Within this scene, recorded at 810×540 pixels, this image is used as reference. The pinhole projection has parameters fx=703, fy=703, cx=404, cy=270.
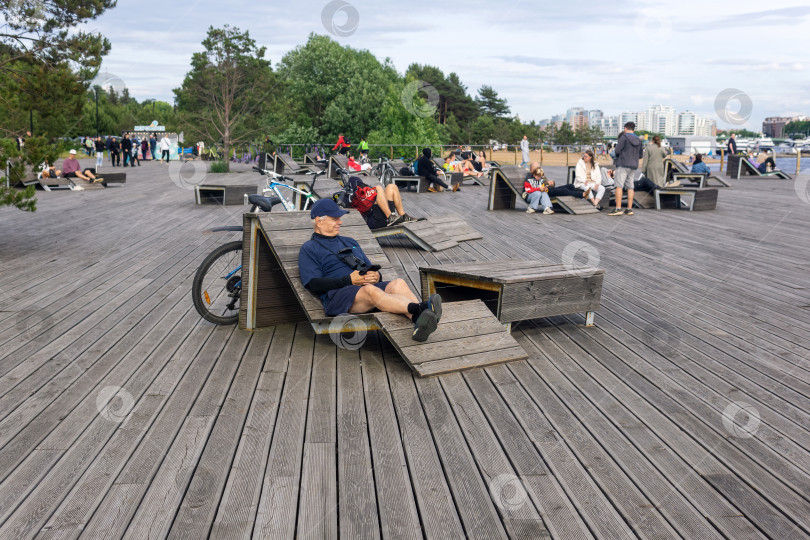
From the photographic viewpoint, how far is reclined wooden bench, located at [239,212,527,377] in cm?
420

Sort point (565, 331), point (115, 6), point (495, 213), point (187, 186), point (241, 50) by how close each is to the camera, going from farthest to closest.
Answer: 1. point (241, 50)
2. point (187, 186)
3. point (495, 213)
4. point (115, 6)
5. point (565, 331)

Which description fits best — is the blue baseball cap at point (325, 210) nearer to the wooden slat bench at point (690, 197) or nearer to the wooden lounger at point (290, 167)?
the wooden slat bench at point (690, 197)

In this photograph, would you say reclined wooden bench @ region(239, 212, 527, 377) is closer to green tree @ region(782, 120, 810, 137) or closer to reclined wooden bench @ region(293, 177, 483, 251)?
reclined wooden bench @ region(293, 177, 483, 251)

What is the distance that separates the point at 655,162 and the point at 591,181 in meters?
1.44

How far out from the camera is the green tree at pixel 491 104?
98.7 m

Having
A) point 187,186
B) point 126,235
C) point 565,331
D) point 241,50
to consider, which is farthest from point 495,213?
point 241,50

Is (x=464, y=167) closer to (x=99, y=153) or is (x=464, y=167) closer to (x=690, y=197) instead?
(x=690, y=197)

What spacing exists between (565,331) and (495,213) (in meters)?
8.07

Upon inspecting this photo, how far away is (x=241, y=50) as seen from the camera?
2539 centimetres

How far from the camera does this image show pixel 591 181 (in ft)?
44.0

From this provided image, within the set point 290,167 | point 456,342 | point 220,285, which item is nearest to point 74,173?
point 290,167

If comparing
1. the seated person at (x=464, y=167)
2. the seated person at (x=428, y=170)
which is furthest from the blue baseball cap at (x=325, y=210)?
the seated person at (x=464, y=167)

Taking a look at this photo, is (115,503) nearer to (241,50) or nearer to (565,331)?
(565,331)

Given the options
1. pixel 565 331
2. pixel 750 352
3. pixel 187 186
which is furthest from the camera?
pixel 187 186
